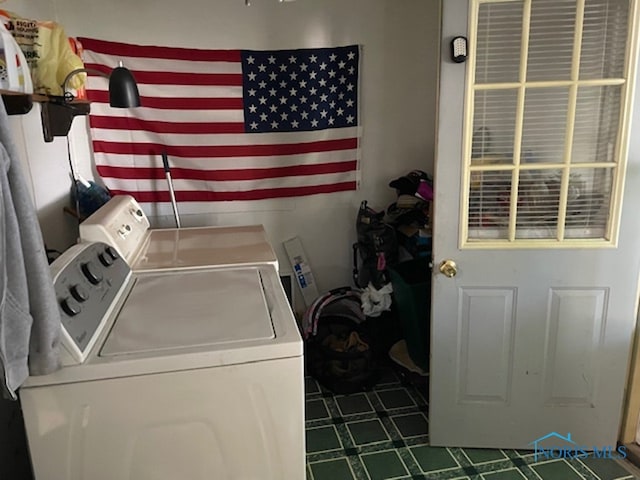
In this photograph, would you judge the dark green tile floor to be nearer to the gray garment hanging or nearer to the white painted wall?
the white painted wall

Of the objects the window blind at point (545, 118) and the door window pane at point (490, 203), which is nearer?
the window blind at point (545, 118)

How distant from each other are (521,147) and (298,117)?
1.32 m

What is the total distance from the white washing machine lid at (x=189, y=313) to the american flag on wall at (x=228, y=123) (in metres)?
1.19

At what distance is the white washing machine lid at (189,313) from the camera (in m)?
1.31

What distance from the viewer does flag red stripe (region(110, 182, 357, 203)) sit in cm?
287

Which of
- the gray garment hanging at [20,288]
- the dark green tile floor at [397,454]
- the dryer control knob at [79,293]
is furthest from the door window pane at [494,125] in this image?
the gray garment hanging at [20,288]

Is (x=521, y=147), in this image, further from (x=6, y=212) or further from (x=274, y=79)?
(x=6, y=212)

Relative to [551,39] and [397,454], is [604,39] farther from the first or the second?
[397,454]

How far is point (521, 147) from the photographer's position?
2.07m

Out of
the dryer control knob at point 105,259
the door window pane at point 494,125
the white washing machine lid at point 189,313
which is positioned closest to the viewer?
the white washing machine lid at point 189,313

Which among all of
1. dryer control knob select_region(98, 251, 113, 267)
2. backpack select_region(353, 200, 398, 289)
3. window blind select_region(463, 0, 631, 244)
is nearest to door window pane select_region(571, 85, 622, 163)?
window blind select_region(463, 0, 631, 244)

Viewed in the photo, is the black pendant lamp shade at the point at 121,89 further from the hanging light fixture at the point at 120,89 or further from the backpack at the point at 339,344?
the backpack at the point at 339,344

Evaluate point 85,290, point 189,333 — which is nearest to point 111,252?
point 85,290

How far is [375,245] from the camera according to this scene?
2.86 metres
